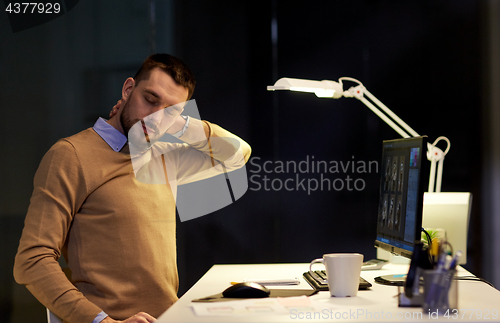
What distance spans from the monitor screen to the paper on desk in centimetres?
36

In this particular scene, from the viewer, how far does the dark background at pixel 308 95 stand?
91.0 inches

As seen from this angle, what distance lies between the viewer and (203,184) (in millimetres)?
2371

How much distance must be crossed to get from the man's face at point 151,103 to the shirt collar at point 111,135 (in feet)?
0.09

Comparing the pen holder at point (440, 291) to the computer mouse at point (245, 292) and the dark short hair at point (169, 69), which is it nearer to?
the computer mouse at point (245, 292)

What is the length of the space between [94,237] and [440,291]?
998 mm

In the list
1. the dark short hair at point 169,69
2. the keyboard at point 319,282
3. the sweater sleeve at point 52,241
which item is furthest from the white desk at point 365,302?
the dark short hair at point 169,69

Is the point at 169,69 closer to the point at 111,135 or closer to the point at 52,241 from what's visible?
the point at 111,135

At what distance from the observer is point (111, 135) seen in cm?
142

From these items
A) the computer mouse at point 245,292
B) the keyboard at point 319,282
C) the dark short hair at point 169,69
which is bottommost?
the keyboard at point 319,282

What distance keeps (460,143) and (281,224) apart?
3.75 feet

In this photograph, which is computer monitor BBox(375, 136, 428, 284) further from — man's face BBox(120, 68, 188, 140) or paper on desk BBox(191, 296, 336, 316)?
man's face BBox(120, 68, 188, 140)

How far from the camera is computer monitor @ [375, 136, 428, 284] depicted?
1086mm

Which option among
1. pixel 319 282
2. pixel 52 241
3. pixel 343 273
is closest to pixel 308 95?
pixel 319 282

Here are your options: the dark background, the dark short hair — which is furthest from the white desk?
the dark background
